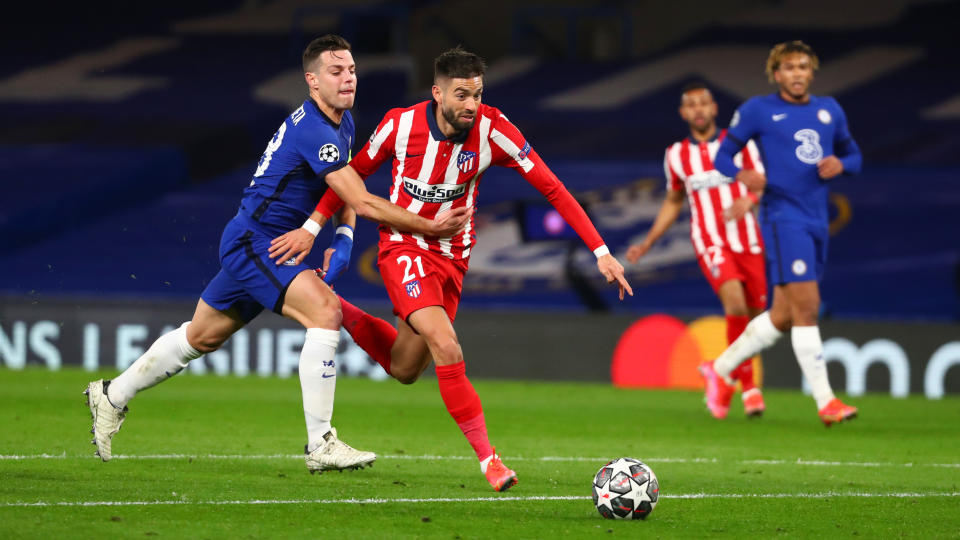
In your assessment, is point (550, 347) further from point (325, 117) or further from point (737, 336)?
point (325, 117)

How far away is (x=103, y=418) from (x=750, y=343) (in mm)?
4476

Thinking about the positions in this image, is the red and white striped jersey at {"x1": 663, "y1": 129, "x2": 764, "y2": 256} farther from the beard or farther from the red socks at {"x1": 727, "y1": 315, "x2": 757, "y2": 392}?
the beard

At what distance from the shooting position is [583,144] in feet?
61.6

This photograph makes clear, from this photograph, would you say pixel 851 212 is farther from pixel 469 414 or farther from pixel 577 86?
pixel 469 414

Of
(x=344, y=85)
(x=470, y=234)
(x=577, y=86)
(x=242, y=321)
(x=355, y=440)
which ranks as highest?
(x=577, y=86)

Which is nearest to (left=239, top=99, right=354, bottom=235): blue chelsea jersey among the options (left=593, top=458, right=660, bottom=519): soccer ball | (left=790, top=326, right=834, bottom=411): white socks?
(left=593, top=458, right=660, bottom=519): soccer ball

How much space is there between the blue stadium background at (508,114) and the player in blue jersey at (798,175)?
12.8 feet

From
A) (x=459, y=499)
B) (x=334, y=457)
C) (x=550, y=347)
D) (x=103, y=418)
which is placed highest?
(x=103, y=418)

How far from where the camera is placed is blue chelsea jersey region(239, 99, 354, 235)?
613 cm

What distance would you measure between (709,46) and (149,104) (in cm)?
857

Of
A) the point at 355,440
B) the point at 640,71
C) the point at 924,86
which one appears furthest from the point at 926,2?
the point at 355,440

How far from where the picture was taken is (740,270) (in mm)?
9875

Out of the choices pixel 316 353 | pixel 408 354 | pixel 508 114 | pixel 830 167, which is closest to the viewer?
pixel 316 353

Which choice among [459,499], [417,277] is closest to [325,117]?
[417,277]
